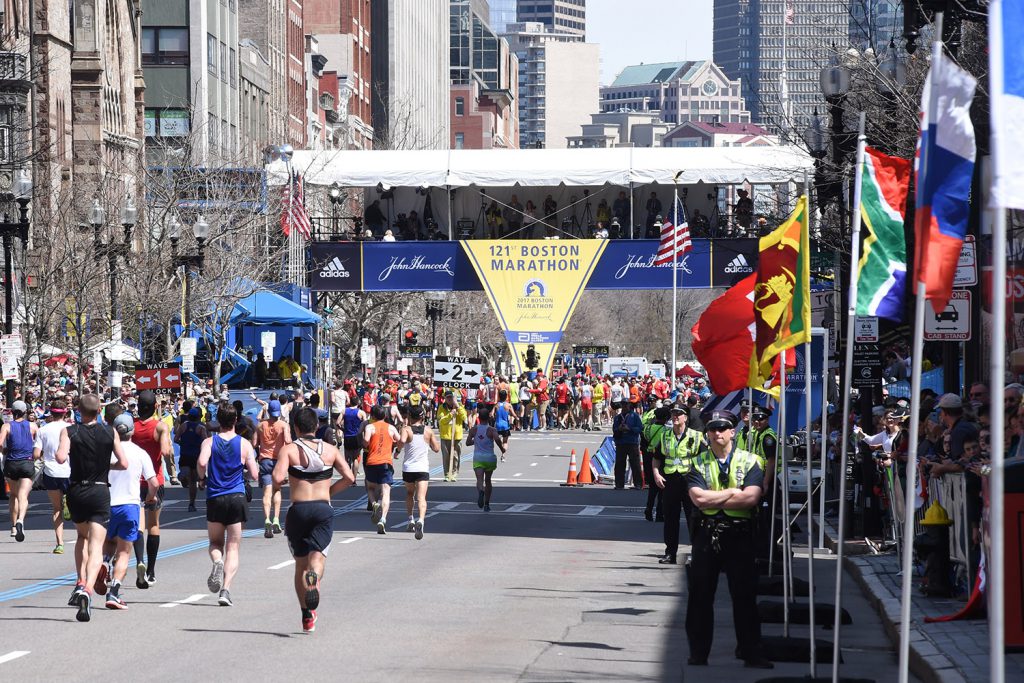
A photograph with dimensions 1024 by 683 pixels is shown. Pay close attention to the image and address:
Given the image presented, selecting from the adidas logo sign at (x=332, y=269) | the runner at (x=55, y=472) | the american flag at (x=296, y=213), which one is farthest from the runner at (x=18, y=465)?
the adidas logo sign at (x=332, y=269)

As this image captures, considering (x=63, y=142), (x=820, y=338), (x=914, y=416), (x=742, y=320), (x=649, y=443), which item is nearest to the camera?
(x=914, y=416)

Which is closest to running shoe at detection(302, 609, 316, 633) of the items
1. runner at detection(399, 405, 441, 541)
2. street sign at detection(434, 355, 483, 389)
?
runner at detection(399, 405, 441, 541)

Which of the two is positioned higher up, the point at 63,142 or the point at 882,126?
the point at 63,142

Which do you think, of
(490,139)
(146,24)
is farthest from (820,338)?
(490,139)

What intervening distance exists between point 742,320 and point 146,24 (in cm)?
6611

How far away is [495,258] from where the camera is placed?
153 ft

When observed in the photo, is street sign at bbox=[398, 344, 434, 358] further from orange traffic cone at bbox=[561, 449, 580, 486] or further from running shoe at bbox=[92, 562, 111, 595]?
running shoe at bbox=[92, 562, 111, 595]

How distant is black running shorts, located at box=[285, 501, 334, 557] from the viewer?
12906 mm

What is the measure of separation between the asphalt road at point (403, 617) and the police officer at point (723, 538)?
248 mm

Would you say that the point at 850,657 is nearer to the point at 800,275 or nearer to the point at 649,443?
the point at 800,275

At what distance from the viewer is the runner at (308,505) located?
1279cm

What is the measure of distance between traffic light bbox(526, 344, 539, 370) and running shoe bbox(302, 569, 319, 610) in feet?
114

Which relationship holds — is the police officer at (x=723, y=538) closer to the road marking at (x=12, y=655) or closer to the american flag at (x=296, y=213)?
the road marking at (x=12, y=655)

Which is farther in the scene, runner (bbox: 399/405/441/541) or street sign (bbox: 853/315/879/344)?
runner (bbox: 399/405/441/541)
